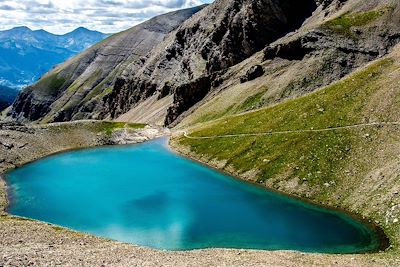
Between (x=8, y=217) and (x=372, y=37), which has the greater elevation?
(x=372, y=37)

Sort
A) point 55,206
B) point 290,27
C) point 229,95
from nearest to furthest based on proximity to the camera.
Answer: point 55,206 < point 229,95 < point 290,27

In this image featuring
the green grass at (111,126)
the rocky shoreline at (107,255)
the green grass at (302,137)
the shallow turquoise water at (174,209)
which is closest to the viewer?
the rocky shoreline at (107,255)

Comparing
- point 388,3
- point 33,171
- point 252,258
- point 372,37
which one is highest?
point 388,3

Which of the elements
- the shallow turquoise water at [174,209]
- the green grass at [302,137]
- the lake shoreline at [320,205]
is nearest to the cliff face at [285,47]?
the green grass at [302,137]

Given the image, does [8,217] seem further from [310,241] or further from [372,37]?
[372,37]

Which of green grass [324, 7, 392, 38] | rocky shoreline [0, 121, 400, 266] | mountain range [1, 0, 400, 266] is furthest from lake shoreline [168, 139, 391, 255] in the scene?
green grass [324, 7, 392, 38]

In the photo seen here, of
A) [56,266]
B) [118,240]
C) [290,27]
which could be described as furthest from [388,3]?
A: [56,266]

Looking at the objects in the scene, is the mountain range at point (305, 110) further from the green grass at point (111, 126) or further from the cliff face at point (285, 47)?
the green grass at point (111, 126)

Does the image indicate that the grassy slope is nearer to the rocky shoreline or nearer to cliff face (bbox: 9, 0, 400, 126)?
the rocky shoreline
